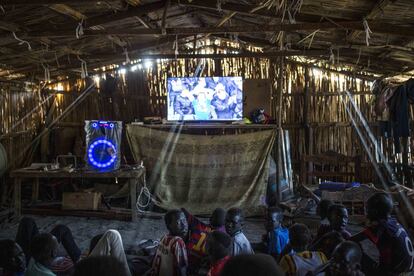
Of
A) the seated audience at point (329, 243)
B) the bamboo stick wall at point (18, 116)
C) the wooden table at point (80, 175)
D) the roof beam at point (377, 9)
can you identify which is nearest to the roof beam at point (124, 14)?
the wooden table at point (80, 175)

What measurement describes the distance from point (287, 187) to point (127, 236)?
3235mm

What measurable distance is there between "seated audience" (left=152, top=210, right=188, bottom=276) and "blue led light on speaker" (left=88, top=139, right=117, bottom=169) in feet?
10.9

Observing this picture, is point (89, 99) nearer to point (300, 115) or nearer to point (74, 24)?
point (74, 24)

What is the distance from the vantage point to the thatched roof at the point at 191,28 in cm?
511

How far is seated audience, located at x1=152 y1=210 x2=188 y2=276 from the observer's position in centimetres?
350

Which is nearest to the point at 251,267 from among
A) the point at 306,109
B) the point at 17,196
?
the point at 17,196

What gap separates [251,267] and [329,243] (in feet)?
6.95

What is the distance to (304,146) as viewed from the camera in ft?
29.7

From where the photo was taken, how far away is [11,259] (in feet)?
9.12

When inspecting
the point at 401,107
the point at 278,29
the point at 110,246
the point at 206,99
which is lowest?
the point at 110,246

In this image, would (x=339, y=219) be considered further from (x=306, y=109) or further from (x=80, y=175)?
(x=306, y=109)

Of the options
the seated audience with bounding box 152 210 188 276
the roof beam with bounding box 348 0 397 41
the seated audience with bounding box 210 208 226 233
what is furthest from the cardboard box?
the roof beam with bounding box 348 0 397 41

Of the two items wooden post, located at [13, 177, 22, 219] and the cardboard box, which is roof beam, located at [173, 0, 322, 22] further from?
wooden post, located at [13, 177, 22, 219]

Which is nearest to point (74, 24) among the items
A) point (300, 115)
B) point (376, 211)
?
point (376, 211)
